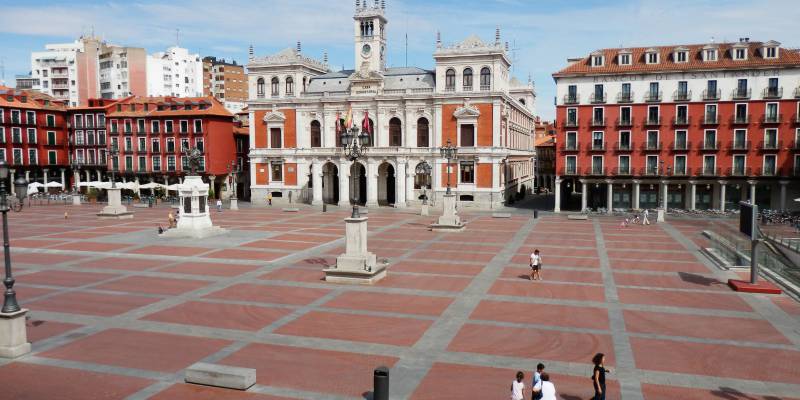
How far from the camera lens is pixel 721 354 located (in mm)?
16391

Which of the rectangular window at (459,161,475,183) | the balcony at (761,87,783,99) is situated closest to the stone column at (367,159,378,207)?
the rectangular window at (459,161,475,183)

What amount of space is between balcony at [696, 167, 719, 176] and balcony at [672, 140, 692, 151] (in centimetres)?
248

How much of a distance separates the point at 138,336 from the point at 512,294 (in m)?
13.6

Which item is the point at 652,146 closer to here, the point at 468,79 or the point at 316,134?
the point at 468,79

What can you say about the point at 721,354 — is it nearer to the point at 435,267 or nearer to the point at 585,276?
the point at 585,276

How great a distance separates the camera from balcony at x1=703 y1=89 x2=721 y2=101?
56594 mm

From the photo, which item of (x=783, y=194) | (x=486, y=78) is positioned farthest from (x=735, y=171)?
(x=486, y=78)

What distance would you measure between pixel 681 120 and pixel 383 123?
100 feet

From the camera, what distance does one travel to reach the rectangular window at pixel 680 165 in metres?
58.4

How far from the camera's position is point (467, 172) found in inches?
2559

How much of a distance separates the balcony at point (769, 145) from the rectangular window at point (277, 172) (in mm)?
51026

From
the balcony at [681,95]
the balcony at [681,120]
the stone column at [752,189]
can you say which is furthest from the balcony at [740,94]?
the stone column at [752,189]

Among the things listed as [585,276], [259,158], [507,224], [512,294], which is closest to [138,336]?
[512,294]

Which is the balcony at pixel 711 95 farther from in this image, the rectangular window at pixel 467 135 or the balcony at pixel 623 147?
the rectangular window at pixel 467 135
